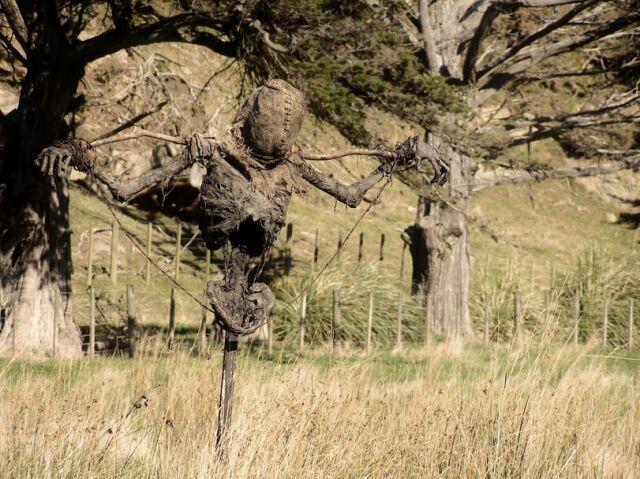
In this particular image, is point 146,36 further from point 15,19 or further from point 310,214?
point 310,214

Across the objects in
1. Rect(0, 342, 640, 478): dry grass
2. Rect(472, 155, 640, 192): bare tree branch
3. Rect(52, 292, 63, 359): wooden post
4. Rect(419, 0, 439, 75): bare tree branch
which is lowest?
Rect(0, 342, 640, 478): dry grass

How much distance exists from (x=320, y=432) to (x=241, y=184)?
173 centimetres

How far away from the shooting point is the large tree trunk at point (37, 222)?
10.0 metres

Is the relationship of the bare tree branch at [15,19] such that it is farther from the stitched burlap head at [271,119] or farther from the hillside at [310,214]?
the stitched burlap head at [271,119]

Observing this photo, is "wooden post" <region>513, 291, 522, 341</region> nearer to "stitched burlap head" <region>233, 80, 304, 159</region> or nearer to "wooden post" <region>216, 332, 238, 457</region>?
"wooden post" <region>216, 332, 238, 457</region>

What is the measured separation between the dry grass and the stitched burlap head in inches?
58.7

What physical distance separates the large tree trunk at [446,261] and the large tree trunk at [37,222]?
6116 millimetres

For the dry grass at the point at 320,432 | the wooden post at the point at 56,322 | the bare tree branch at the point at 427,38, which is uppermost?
the bare tree branch at the point at 427,38

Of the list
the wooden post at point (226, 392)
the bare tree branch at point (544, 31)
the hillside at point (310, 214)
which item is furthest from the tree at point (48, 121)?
the bare tree branch at point (544, 31)

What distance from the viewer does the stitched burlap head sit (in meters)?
4.31

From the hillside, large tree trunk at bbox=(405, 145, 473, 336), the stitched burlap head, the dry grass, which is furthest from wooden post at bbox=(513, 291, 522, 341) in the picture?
large tree trunk at bbox=(405, 145, 473, 336)

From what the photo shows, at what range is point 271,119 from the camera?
14.2ft

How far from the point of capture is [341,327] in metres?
13.7

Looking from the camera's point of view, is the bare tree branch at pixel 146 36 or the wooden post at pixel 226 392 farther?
the bare tree branch at pixel 146 36
